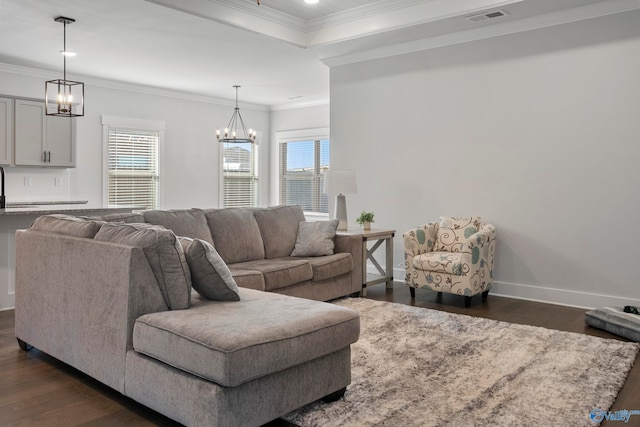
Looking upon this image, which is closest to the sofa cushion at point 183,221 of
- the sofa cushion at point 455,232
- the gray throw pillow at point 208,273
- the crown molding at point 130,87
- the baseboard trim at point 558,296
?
the gray throw pillow at point 208,273

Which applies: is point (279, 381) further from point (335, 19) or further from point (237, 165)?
point (237, 165)

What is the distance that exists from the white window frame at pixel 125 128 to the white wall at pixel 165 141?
1.8 inches

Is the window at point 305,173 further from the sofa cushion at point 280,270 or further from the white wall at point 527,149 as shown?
the sofa cushion at point 280,270

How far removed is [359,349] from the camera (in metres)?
3.52

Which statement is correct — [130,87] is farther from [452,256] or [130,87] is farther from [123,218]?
[452,256]

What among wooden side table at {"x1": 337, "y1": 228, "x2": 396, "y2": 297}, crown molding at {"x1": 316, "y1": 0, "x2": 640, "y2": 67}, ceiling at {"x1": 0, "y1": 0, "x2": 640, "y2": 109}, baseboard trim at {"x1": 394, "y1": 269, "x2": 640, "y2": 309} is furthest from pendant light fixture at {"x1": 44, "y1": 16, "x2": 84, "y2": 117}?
baseboard trim at {"x1": 394, "y1": 269, "x2": 640, "y2": 309}

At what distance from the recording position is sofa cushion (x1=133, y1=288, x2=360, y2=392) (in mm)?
2148

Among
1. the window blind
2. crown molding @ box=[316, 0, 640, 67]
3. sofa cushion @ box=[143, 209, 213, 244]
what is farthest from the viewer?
the window blind

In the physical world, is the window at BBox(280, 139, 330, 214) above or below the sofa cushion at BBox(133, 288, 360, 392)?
above

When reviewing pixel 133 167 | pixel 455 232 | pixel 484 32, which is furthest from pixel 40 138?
pixel 484 32

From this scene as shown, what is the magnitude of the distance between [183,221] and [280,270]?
2.90 ft

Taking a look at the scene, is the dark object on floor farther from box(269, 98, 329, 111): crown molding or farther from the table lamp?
box(269, 98, 329, 111): crown molding

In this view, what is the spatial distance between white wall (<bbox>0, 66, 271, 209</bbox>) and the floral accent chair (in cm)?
493

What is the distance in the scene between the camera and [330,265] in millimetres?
4859
